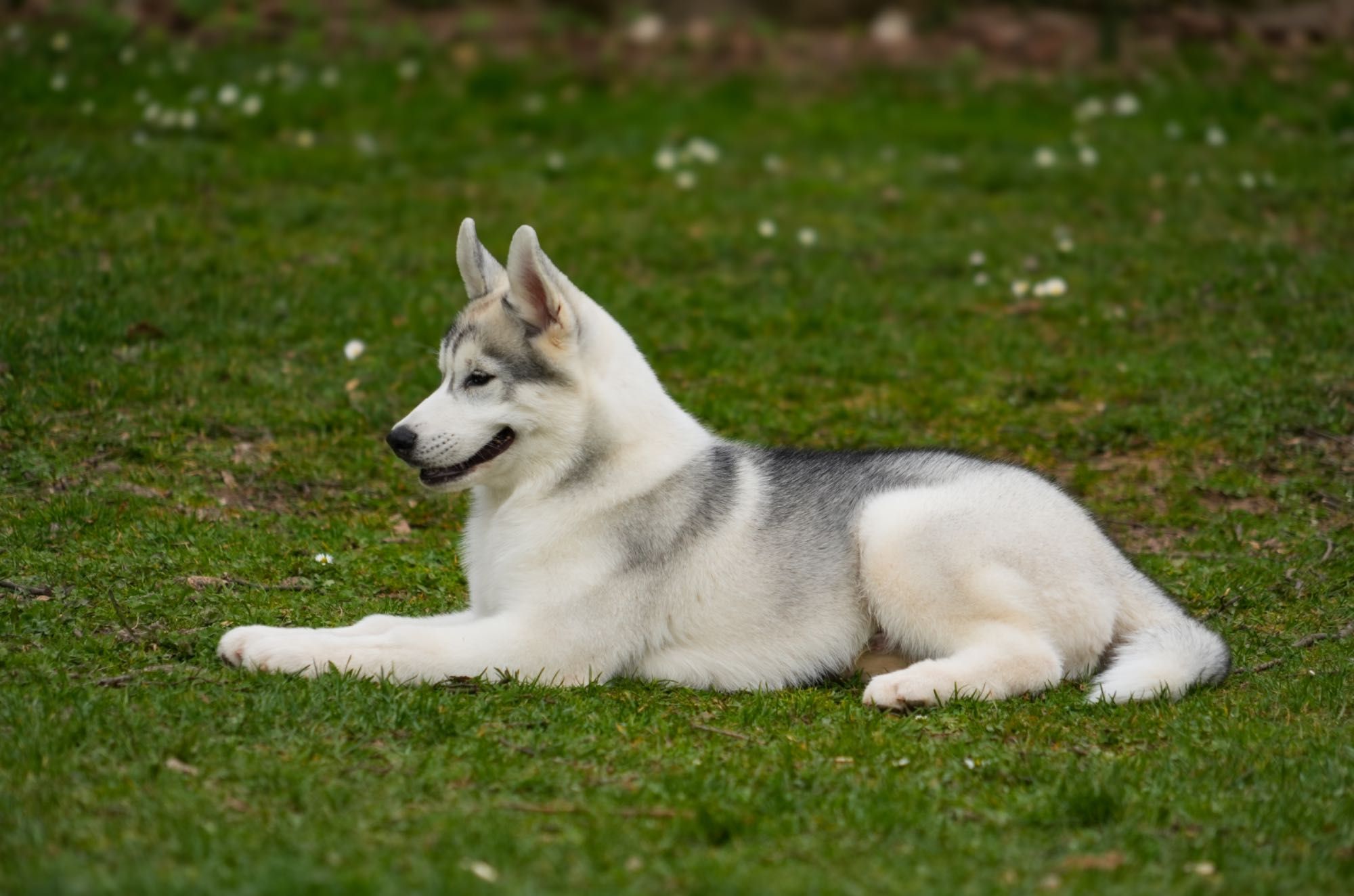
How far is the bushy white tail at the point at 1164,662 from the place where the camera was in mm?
5613

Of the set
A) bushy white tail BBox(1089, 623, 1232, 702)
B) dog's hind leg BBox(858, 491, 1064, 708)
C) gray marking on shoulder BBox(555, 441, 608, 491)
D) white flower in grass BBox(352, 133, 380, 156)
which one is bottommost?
bushy white tail BBox(1089, 623, 1232, 702)

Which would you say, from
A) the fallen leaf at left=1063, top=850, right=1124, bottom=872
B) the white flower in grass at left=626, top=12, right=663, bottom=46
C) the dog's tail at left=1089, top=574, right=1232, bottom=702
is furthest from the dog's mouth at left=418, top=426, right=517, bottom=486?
the white flower in grass at left=626, top=12, right=663, bottom=46

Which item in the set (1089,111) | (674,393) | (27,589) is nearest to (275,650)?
(27,589)

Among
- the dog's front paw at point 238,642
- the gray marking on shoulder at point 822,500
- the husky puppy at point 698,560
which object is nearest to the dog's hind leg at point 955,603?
the husky puppy at point 698,560

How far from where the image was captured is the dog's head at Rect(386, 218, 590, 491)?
572cm

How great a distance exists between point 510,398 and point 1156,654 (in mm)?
2640

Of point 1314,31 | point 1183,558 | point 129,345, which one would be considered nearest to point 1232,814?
point 1183,558

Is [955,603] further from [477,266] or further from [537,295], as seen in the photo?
[477,266]

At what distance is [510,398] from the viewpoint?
5.78 meters

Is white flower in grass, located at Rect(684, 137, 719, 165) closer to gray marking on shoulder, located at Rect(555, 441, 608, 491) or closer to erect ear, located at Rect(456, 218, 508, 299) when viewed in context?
erect ear, located at Rect(456, 218, 508, 299)

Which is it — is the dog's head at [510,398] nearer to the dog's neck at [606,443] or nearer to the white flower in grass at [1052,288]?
the dog's neck at [606,443]

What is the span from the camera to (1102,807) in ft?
15.0

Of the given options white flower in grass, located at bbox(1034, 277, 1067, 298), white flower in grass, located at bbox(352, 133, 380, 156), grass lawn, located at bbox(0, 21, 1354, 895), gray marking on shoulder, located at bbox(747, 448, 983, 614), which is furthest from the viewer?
white flower in grass, located at bbox(352, 133, 380, 156)

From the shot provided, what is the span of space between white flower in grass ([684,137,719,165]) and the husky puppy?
7608 mm
